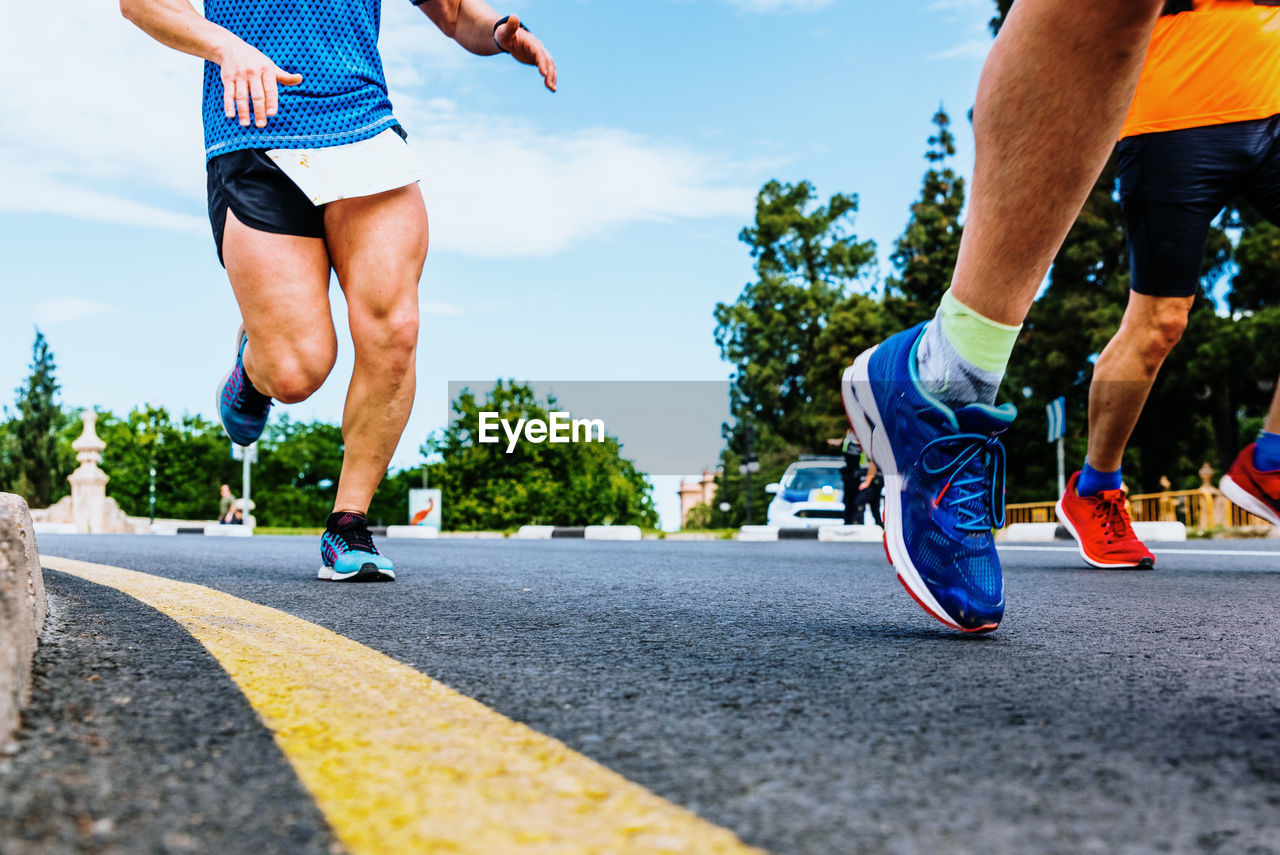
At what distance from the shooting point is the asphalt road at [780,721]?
35.1 inches

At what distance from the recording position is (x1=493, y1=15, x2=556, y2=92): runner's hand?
388 cm

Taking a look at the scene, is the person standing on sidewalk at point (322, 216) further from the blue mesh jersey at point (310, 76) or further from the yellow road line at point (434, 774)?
the yellow road line at point (434, 774)

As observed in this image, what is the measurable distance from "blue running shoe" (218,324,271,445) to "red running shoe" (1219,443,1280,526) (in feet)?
11.7

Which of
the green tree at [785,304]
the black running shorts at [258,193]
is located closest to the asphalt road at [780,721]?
the black running shorts at [258,193]

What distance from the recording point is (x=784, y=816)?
0.92 metres

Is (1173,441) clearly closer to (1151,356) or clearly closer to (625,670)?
(1151,356)

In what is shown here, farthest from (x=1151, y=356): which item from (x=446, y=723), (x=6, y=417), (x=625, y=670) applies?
(x=6, y=417)

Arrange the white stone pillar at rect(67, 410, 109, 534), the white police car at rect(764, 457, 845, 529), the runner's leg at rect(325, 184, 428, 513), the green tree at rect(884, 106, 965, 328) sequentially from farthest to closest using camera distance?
the green tree at rect(884, 106, 965, 328), the white stone pillar at rect(67, 410, 109, 534), the white police car at rect(764, 457, 845, 529), the runner's leg at rect(325, 184, 428, 513)

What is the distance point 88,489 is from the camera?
91.2 feet

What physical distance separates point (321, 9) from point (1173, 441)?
28567mm

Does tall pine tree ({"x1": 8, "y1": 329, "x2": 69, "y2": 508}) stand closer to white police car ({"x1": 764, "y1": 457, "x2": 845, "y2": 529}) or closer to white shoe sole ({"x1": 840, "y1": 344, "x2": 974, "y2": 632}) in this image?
white police car ({"x1": 764, "y1": 457, "x2": 845, "y2": 529})

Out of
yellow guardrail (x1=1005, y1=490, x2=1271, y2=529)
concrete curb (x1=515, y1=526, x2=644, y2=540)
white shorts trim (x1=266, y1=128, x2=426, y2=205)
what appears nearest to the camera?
white shorts trim (x1=266, y1=128, x2=426, y2=205)

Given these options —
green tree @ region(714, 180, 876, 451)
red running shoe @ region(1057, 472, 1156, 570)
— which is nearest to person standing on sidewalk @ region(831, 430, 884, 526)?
red running shoe @ region(1057, 472, 1156, 570)

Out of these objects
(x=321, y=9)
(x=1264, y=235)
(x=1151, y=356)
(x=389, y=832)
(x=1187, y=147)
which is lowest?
(x=389, y=832)
